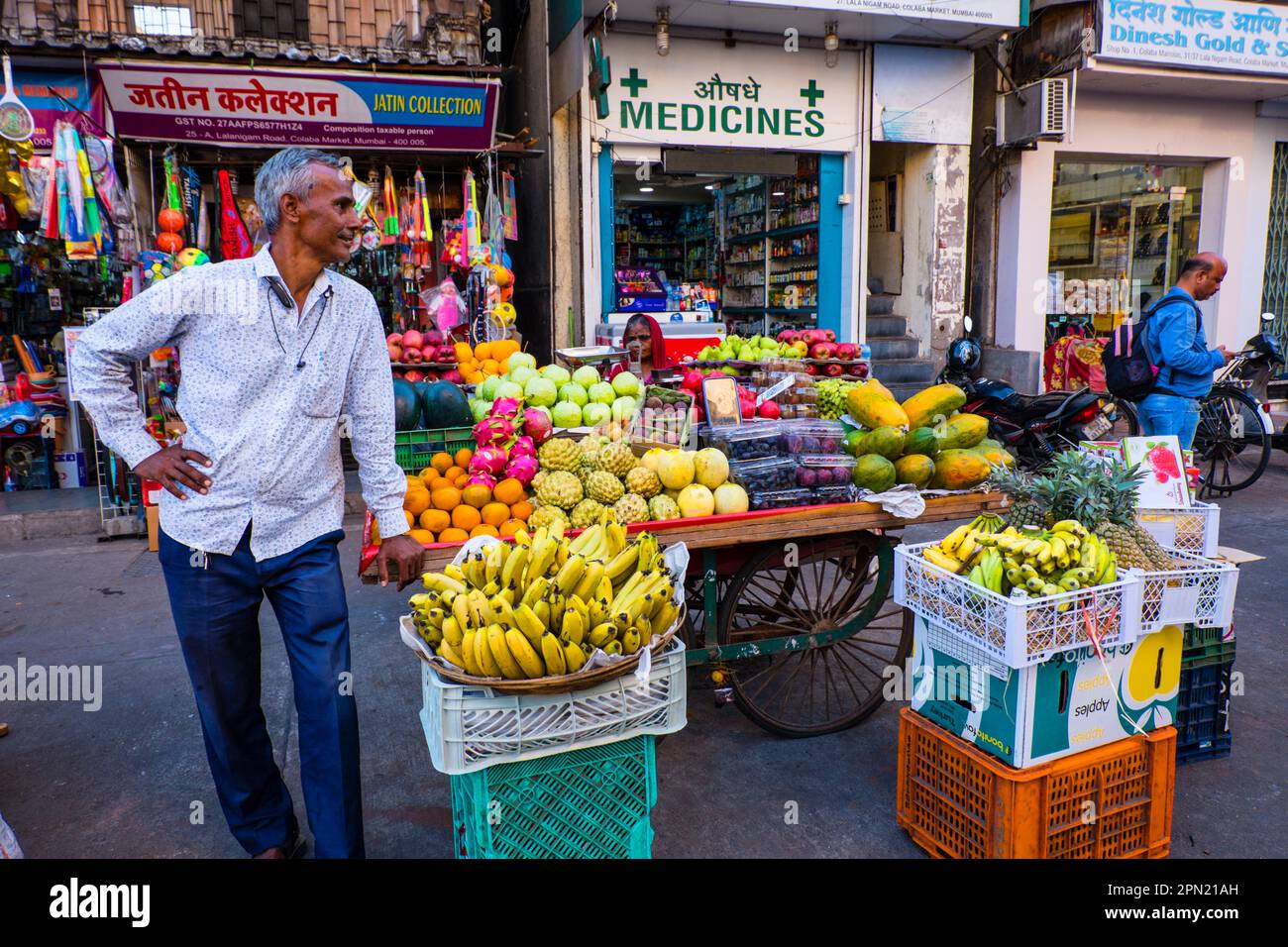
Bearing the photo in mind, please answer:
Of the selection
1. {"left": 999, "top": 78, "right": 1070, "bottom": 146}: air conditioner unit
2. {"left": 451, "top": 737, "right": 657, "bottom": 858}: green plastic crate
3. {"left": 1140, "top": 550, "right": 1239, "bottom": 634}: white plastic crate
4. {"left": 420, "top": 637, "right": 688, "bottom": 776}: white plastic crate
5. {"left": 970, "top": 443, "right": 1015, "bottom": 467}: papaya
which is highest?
{"left": 999, "top": 78, "right": 1070, "bottom": 146}: air conditioner unit

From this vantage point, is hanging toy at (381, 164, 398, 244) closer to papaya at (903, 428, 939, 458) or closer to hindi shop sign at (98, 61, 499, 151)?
hindi shop sign at (98, 61, 499, 151)

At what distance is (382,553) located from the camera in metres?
2.69

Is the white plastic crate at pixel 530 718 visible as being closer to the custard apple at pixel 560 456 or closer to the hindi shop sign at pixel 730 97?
the custard apple at pixel 560 456

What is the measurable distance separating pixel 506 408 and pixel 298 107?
4.85m

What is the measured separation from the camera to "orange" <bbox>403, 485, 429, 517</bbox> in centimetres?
324

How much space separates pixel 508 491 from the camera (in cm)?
336

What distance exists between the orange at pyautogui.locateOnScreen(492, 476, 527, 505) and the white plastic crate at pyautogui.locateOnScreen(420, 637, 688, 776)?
1125 mm

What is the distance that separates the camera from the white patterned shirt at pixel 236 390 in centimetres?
232

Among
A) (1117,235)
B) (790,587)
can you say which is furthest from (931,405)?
(1117,235)

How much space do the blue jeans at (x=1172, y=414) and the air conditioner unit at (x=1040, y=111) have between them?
5319 mm

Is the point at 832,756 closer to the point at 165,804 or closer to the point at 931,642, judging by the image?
the point at 931,642

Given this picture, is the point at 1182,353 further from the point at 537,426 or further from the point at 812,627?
the point at 537,426

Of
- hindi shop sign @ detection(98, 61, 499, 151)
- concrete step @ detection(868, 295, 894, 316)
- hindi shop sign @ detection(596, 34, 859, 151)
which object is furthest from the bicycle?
hindi shop sign @ detection(98, 61, 499, 151)
